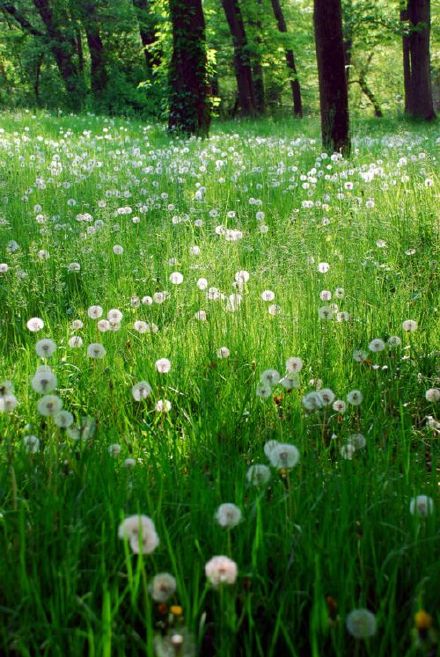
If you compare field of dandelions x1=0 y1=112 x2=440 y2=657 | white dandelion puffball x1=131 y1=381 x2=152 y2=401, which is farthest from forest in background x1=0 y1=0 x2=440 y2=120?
white dandelion puffball x1=131 y1=381 x2=152 y2=401

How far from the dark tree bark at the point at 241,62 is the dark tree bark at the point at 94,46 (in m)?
5.57

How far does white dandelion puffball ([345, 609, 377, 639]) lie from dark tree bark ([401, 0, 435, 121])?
2092 centimetres

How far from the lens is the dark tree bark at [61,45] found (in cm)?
2569

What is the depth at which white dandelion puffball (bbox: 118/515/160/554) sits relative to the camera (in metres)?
1.33

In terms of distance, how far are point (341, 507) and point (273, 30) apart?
25851 mm

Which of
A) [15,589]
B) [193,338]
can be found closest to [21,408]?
[193,338]

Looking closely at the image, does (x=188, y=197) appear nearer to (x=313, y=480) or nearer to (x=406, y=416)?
(x=406, y=416)

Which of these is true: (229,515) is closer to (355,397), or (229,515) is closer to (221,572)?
(221,572)

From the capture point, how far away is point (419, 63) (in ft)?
65.0

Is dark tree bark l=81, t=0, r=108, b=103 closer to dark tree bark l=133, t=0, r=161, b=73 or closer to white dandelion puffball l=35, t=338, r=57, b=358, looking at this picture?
dark tree bark l=133, t=0, r=161, b=73

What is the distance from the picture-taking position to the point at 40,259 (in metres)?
4.36

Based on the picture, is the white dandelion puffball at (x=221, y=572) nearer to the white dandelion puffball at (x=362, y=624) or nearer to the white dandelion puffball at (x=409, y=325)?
the white dandelion puffball at (x=362, y=624)

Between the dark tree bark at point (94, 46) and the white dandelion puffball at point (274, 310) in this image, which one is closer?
the white dandelion puffball at point (274, 310)

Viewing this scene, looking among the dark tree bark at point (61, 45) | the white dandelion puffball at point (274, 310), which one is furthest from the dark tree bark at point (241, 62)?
the white dandelion puffball at point (274, 310)
